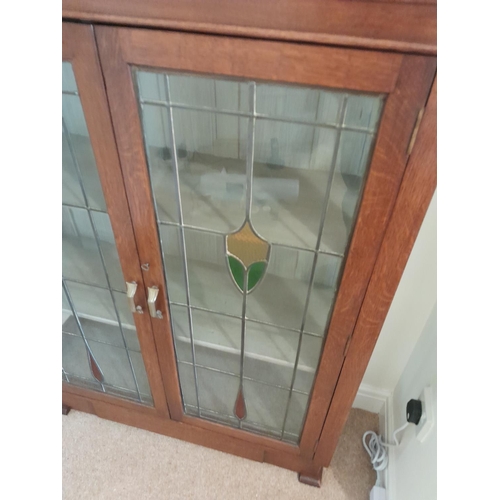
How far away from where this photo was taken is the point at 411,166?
0.55 m

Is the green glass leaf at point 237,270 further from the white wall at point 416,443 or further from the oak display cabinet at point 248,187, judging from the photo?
the white wall at point 416,443

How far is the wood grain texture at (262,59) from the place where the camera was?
0.49 m

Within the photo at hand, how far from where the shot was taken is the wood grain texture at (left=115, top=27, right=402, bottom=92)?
1.59 ft

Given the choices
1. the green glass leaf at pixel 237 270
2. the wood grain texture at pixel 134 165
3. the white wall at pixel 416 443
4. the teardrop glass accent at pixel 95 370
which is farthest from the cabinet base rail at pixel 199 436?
the green glass leaf at pixel 237 270

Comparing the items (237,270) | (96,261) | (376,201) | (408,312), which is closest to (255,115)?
(376,201)

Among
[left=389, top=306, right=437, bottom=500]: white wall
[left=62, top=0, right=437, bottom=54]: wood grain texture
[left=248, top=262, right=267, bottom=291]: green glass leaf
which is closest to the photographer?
[left=62, top=0, right=437, bottom=54]: wood grain texture

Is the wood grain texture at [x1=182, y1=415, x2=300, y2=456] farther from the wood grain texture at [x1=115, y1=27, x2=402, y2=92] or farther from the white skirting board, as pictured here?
the wood grain texture at [x1=115, y1=27, x2=402, y2=92]

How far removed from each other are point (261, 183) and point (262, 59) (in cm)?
20

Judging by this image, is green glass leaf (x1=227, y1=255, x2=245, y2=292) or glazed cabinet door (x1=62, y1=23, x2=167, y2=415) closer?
glazed cabinet door (x1=62, y1=23, x2=167, y2=415)

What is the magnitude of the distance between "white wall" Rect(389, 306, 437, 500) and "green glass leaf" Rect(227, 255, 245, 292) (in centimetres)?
55

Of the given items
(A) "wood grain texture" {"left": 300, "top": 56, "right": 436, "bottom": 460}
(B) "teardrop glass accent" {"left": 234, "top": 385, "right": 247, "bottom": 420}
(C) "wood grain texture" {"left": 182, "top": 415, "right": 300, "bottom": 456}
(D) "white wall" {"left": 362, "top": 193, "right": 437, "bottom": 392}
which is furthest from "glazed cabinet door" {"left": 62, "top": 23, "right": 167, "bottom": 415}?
(D) "white wall" {"left": 362, "top": 193, "right": 437, "bottom": 392}

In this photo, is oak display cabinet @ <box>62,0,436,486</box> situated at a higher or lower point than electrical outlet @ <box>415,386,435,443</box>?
higher

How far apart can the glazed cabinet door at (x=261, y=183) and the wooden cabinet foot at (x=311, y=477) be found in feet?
1.02
